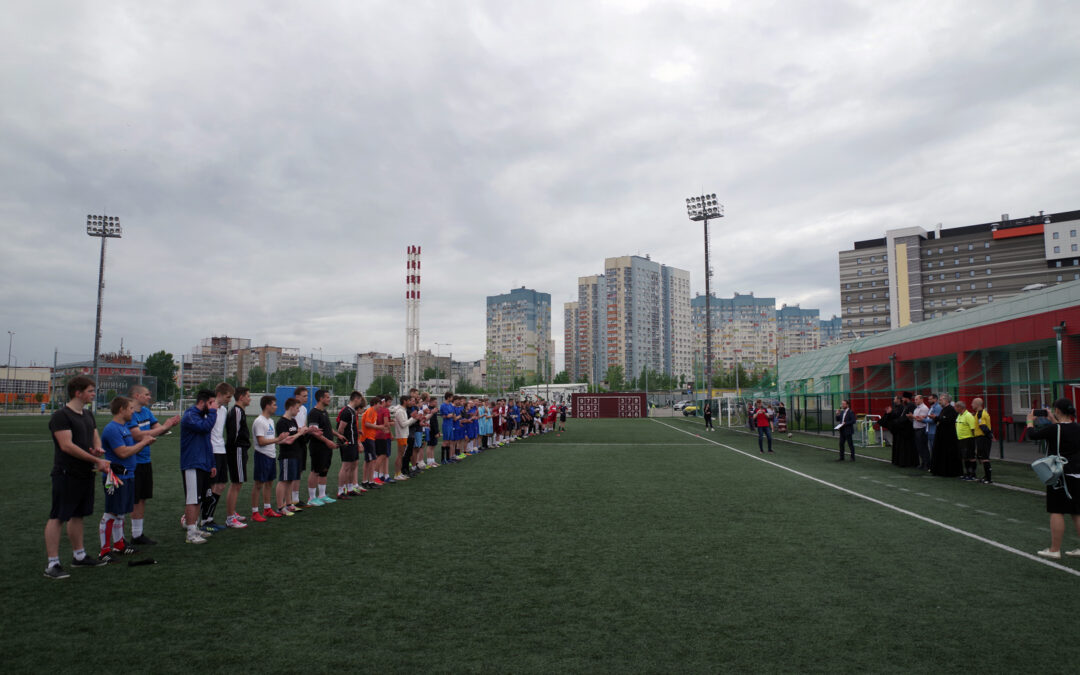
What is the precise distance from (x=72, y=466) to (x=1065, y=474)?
10279 millimetres

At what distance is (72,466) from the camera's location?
20.3ft

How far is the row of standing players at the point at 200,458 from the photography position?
244 inches

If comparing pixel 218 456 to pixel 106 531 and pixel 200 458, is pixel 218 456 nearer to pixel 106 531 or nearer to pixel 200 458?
pixel 200 458

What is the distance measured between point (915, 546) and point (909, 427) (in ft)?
32.7

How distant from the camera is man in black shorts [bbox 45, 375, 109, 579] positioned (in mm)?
6070

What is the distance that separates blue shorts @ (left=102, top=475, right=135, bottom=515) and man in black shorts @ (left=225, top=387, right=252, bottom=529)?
1.49 meters

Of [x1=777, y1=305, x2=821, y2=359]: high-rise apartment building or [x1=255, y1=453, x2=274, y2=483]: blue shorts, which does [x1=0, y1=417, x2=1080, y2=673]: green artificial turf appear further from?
[x1=777, y1=305, x2=821, y2=359]: high-rise apartment building

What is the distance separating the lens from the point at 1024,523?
887 centimetres

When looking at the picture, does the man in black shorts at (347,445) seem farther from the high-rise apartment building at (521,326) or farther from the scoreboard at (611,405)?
the high-rise apartment building at (521,326)

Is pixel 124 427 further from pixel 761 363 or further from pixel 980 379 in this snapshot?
pixel 761 363

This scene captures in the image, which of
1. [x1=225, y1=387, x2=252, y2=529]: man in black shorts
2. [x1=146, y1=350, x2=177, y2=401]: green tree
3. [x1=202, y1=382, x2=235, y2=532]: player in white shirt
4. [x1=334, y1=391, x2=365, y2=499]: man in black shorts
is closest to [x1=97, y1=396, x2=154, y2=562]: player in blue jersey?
[x1=202, y1=382, x2=235, y2=532]: player in white shirt

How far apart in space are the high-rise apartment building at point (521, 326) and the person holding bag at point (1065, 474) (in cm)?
12707

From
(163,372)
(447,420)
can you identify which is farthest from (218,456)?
(163,372)

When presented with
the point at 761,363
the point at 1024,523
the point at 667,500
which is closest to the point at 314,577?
the point at 667,500
